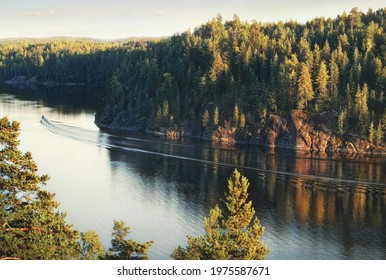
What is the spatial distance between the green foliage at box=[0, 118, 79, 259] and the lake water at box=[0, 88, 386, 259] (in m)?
17.4

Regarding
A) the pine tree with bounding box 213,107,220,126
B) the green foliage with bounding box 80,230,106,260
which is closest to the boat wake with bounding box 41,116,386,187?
the pine tree with bounding box 213,107,220,126

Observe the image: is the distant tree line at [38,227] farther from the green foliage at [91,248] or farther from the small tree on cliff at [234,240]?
the green foliage at [91,248]

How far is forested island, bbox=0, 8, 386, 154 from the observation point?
337 ft

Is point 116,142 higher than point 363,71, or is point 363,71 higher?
point 363,71

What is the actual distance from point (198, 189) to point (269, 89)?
1800 inches

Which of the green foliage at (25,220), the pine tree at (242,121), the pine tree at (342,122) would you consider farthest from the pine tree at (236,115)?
the green foliage at (25,220)

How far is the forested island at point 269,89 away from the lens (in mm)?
102812

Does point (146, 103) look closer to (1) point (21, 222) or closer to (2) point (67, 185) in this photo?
(2) point (67, 185)

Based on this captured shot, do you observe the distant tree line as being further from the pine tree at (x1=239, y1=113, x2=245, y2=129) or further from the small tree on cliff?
the pine tree at (x1=239, y1=113, x2=245, y2=129)

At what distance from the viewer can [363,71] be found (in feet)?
356

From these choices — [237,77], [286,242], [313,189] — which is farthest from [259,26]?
[286,242]
